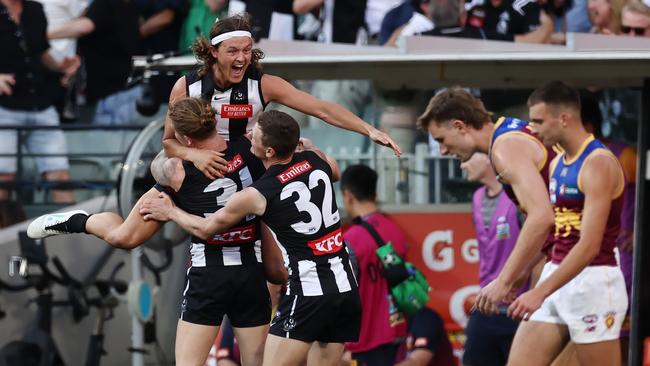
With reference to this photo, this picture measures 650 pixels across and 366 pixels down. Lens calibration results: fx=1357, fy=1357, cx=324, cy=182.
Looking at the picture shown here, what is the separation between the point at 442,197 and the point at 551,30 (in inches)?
73.2

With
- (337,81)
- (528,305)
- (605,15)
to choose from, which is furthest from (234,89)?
(605,15)

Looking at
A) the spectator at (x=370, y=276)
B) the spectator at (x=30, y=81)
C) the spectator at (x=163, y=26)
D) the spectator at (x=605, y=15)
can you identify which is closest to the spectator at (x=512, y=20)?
the spectator at (x=605, y=15)

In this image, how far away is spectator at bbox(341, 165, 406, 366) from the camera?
993cm

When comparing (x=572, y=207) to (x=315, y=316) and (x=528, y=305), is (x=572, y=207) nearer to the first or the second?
(x=528, y=305)

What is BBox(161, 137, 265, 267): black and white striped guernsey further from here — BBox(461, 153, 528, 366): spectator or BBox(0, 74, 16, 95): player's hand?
BBox(0, 74, 16, 95): player's hand

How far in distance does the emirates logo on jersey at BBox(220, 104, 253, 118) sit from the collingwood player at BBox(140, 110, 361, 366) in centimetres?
30

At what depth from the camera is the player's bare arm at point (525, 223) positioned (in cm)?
759

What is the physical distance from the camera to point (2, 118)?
465 inches

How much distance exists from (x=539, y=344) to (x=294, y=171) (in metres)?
1.77

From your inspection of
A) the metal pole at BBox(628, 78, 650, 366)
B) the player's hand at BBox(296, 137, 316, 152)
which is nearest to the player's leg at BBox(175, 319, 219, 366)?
the player's hand at BBox(296, 137, 316, 152)

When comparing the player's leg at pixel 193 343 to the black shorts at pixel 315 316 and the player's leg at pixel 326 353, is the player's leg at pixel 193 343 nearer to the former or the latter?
the black shorts at pixel 315 316

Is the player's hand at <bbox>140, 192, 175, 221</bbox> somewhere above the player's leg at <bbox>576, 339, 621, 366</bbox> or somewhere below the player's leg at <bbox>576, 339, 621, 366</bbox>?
above

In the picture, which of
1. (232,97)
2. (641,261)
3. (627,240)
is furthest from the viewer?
(627,240)

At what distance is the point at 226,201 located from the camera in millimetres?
7668
